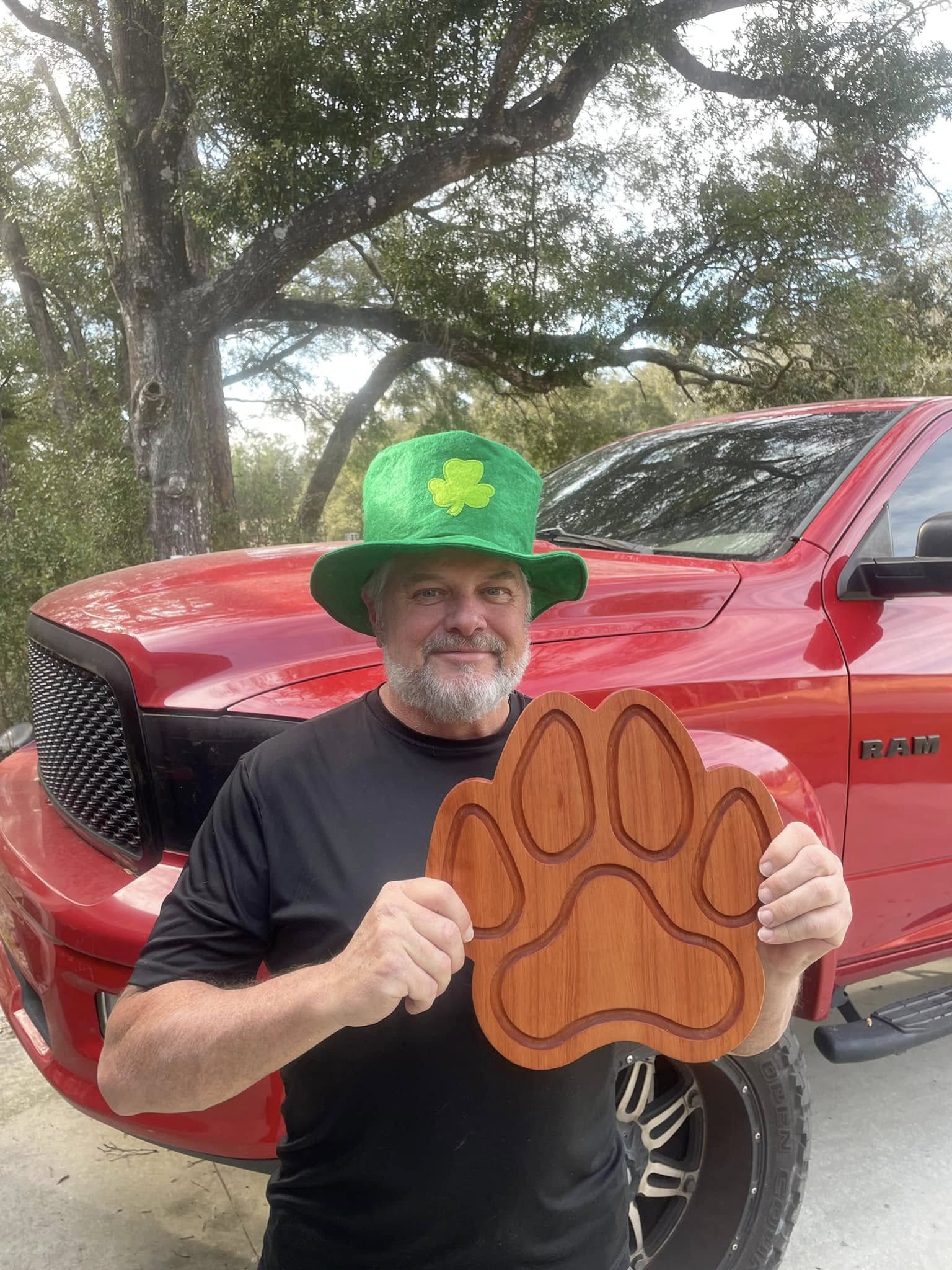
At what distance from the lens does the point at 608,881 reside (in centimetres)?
125

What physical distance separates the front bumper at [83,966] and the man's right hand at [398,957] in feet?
2.52

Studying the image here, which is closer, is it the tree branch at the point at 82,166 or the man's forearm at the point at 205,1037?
the man's forearm at the point at 205,1037

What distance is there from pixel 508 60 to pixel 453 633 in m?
7.85

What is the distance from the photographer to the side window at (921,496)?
103 inches

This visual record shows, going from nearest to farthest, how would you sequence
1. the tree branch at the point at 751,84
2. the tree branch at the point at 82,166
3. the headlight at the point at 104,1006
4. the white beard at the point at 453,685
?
the white beard at the point at 453,685
the headlight at the point at 104,1006
the tree branch at the point at 82,166
the tree branch at the point at 751,84

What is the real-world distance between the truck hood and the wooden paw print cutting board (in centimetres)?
78

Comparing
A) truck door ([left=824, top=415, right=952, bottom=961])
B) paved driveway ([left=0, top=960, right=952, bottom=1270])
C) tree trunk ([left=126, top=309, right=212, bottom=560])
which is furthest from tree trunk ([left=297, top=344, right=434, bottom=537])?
truck door ([left=824, top=415, right=952, bottom=961])

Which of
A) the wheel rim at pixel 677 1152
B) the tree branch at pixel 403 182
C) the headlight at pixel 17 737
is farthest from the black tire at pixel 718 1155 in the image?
the tree branch at pixel 403 182

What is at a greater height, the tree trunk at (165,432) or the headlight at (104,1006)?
the tree trunk at (165,432)

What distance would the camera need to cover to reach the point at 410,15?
7449 millimetres

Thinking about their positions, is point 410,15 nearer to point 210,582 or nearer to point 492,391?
point 492,391

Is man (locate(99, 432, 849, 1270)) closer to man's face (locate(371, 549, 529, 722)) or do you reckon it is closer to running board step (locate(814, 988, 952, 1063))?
man's face (locate(371, 549, 529, 722))

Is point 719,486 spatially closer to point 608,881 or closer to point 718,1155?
point 718,1155

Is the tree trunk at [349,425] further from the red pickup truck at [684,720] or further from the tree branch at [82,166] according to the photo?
the red pickup truck at [684,720]
